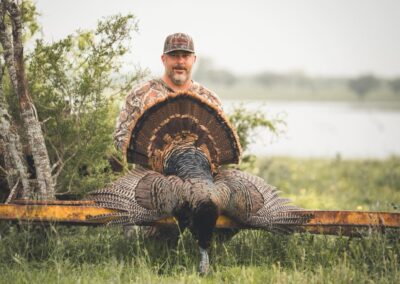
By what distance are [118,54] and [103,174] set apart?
1.21 metres

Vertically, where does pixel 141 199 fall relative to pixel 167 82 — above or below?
below

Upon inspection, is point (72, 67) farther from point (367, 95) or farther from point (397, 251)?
point (367, 95)

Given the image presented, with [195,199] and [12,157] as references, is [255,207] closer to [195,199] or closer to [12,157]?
[195,199]

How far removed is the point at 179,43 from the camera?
4762 mm

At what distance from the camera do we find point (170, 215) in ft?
12.1

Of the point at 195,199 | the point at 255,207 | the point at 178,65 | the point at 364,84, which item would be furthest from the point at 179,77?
the point at 364,84

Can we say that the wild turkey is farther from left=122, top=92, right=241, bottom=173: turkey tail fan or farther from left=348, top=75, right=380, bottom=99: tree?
left=348, top=75, right=380, bottom=99: tree

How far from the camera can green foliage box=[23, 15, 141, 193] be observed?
456 cm

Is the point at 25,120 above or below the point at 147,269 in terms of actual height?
above

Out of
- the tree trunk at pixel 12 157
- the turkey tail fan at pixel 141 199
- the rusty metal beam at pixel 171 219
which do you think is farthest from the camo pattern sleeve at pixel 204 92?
the tree trunk at pixel 12 157

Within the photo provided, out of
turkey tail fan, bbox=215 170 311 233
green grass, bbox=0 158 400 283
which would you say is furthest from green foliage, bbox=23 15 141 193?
turkey tail fan, bbox=215 170 311 233

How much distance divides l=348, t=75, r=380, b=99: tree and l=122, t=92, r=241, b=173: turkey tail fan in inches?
4118

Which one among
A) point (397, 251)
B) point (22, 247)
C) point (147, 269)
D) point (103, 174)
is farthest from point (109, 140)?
point (397, 251)

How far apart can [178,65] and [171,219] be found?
1.69 m
